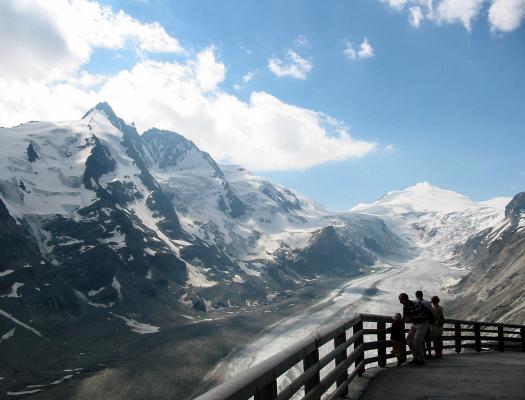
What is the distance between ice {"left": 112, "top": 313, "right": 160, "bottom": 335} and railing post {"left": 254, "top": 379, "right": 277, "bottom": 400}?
152616 millimetres

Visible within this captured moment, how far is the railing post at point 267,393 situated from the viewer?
5512 mm

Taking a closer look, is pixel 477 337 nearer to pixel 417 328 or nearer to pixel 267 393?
pixel 417 328

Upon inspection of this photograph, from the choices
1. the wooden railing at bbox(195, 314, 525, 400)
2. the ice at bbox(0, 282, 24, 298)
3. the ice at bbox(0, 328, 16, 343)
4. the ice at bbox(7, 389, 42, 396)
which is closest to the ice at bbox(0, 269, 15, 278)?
the ice at bbox(0, 282, 24, 298)

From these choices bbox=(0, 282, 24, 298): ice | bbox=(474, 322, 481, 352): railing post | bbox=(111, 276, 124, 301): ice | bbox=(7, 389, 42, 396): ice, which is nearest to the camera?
bbox=(474, 322, 481, 352): railing post

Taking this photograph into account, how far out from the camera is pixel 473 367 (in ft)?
49.6

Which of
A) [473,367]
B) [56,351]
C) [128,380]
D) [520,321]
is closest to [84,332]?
[56,351]

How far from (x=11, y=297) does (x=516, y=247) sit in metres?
182

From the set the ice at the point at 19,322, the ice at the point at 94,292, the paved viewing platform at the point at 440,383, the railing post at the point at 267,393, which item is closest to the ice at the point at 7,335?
the ice at the point at 19,322

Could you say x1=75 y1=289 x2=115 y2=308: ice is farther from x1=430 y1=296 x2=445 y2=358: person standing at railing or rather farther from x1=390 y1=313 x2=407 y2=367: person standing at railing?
x1=390 y1=313 x2=407 y2=367: person standing at railing

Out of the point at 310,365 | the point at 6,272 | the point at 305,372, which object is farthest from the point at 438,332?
the point at 6,272

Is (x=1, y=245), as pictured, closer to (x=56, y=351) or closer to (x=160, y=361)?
(x=56, y=351)

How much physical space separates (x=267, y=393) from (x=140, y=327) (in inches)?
6322

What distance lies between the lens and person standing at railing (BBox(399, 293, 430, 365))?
15.9 metres

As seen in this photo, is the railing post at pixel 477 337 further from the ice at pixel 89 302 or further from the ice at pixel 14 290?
the ice at pixel 89 302
